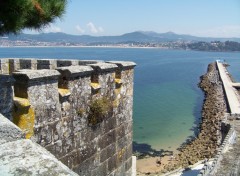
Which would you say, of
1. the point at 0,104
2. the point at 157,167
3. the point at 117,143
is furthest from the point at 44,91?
the point at 157,167

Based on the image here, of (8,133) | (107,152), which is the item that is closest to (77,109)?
(107,152)

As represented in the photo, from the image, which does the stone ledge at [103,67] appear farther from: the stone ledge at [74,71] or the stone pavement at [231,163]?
the stone pavement at [231,163]

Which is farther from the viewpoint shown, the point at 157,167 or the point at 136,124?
the point at 136,124

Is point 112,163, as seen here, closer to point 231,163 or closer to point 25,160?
point 231,163

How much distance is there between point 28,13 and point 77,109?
1.72 meters

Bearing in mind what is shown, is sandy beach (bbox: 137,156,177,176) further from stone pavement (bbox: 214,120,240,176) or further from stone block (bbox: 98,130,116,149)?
stone block (bbox: 98,130,116,149)

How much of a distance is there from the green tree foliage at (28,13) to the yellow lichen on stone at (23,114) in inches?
35.7

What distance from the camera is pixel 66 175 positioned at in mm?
1379

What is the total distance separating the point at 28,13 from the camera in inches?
181

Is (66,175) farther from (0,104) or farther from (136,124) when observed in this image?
(136,124)

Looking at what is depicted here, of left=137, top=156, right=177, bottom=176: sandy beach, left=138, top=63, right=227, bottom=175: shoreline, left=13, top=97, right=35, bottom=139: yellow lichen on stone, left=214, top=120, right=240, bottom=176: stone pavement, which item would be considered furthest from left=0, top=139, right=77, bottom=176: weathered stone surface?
left=137, top=156, right=177, bottom=176: sandy beach

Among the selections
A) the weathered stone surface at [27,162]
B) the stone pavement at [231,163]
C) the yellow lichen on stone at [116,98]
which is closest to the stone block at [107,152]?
the yellow lichen on stone at [116,98]

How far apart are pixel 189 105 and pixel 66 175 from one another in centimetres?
4213

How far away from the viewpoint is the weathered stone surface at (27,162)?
140 cm
